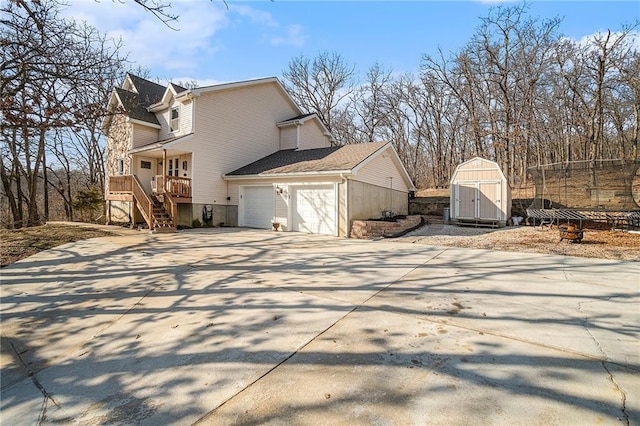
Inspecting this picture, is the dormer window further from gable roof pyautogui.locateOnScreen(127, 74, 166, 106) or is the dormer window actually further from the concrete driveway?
the concrete driveway

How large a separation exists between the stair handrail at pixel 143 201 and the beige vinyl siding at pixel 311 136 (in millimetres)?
9060

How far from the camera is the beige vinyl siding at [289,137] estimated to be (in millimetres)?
18406

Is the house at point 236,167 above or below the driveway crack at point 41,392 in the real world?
above

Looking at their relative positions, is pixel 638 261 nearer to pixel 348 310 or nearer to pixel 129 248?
pixel 348 310

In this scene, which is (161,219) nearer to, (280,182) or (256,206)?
(256,206)

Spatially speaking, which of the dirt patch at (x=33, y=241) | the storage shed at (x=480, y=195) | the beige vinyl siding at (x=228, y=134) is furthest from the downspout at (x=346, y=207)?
the dirt patch at (x=33, y=241)

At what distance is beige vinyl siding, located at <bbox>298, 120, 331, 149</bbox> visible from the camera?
18819mm

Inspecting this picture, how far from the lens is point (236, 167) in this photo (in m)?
16.2

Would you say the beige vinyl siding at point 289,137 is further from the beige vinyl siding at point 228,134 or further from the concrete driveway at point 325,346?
the concrete driveway at point 325,346

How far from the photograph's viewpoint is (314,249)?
29.0 ft

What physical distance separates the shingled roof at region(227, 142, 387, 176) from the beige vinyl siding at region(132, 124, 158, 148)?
217 inches

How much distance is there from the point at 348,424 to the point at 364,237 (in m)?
9.61

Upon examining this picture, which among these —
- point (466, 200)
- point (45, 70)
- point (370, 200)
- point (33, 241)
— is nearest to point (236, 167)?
point (370, 200)

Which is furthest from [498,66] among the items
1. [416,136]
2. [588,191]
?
[588,191]
